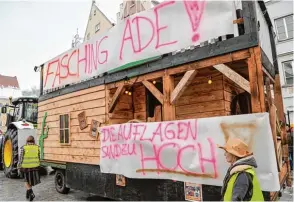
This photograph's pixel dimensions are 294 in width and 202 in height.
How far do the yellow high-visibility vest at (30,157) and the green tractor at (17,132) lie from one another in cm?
369

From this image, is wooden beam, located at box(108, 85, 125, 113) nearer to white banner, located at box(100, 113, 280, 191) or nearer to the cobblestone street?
white banner, located at box(100, 113, 280, 191)

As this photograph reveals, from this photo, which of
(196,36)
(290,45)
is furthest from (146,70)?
(290,45)

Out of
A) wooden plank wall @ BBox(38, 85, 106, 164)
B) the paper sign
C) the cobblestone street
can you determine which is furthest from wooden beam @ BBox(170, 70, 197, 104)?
the cobblestone street

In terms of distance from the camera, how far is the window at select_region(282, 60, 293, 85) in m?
18.2

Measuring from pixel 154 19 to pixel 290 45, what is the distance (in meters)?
17.0

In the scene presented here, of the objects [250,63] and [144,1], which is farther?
[144,1]

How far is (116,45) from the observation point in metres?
5.97

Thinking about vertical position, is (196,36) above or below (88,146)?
above

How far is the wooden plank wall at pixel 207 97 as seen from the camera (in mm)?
5898

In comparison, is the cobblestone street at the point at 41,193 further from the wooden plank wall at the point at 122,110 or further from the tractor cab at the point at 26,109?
the tractor cab at the point at 26,109

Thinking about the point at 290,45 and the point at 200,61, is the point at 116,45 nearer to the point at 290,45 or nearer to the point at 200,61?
the point at 200,61

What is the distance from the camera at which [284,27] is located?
61.2 ft

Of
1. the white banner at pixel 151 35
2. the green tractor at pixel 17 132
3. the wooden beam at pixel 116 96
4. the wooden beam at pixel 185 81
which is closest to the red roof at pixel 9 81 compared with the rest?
the green tractor at pixel 17 132

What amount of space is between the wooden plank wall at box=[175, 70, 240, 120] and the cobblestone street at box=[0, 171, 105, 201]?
3.96m
